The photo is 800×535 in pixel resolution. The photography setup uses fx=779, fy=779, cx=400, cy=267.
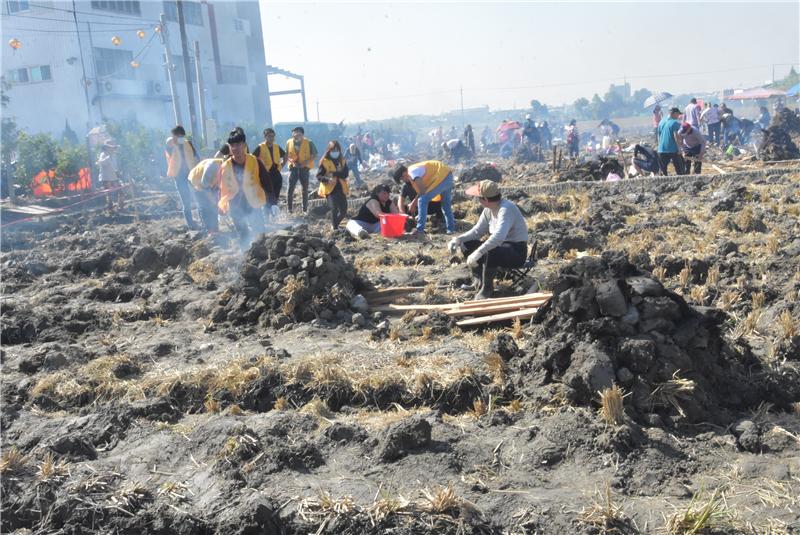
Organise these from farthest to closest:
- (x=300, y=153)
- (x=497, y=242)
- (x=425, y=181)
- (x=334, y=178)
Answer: (x=300, y=153)
(x=334, y=178)
(x=425, y=181)
(x=497, y=242)

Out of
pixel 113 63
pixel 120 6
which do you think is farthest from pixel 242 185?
pixel 120 6

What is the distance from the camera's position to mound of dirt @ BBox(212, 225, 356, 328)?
7.56 m

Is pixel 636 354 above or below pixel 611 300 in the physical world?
below

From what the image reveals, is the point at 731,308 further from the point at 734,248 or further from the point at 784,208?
the point at 784,208

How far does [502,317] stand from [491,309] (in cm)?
24

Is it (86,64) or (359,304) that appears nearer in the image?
(359,304)

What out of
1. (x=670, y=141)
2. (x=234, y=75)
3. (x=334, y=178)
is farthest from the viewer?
(x=234, y=75)

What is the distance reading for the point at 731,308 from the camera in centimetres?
677

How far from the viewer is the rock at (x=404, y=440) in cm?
452

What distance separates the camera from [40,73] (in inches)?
1581

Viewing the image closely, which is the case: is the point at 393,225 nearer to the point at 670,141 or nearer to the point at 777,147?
the point at 670,141

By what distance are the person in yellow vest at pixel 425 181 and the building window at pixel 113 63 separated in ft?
112

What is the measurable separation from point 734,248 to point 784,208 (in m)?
3.37

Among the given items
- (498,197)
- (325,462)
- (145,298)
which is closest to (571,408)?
(325,462)
